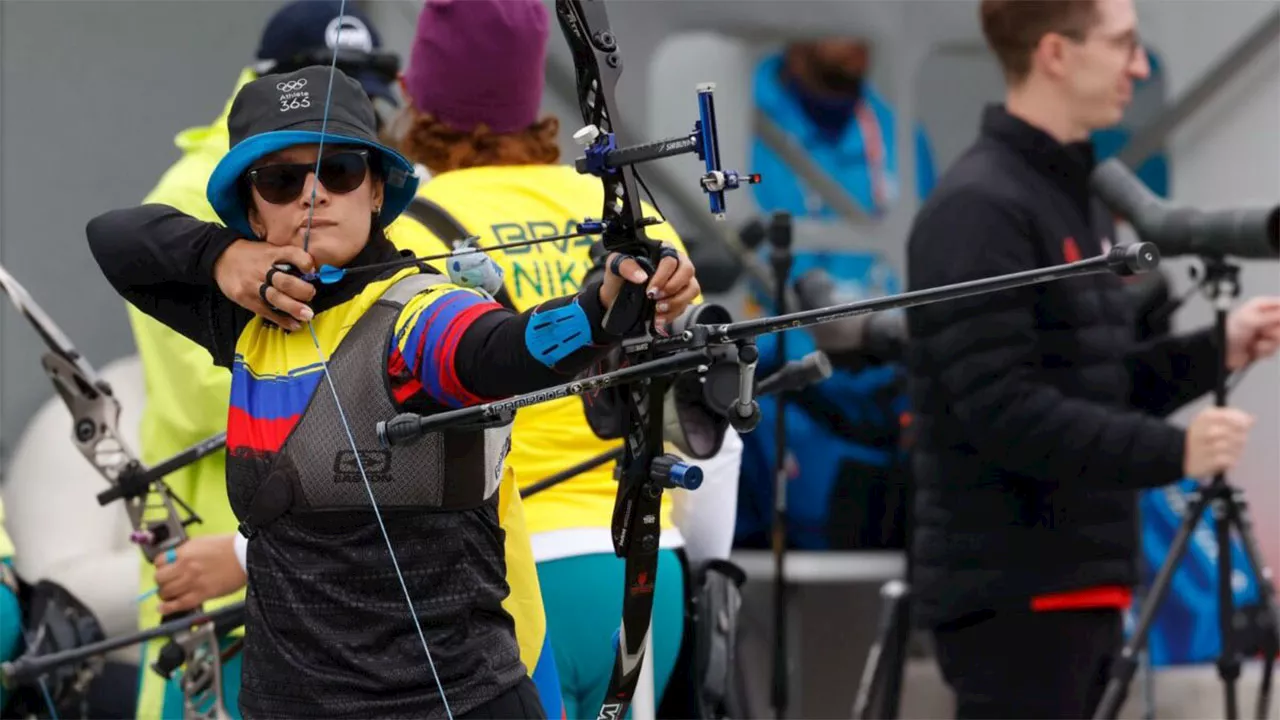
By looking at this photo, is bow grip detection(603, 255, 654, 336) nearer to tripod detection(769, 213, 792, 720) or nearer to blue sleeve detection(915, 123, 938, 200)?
tripod detection(769, 213, 792, 720)

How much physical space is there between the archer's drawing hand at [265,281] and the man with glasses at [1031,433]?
120 cm

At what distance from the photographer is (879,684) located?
369 centimetres

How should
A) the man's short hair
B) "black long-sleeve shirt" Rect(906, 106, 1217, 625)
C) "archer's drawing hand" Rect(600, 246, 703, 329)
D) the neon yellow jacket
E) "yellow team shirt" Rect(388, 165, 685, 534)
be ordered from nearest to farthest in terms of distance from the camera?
"archer's drawing hand" Rect(600, 246, 703, 329)
"yellow team shirt" Rect(388, 165, 685, 534)
the neon yellow jacket
"black long-sleeve shirt" Rect(906, 106, 1217, 625)
the man's short hair

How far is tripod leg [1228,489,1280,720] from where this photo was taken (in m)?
2.96

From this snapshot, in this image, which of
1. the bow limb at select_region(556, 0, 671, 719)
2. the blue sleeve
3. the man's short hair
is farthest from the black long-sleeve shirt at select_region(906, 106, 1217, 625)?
the blue sleeve

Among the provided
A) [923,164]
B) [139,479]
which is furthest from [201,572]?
[923,164]

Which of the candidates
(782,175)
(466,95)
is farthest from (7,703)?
(782,175)

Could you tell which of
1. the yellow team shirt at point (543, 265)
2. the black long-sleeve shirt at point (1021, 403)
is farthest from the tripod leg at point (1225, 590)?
the yellow team shirt at point (543, 265)

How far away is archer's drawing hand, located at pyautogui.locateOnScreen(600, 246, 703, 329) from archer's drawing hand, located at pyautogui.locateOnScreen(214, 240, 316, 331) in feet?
0.96

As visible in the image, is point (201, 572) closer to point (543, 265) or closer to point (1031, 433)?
point (543, 265)

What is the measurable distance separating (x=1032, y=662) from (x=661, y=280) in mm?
1391

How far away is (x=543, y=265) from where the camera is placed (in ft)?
6.86

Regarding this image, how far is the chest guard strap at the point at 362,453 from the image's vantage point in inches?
63.5

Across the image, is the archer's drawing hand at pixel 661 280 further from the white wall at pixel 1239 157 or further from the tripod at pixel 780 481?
the white wall at pixel 1239 157
